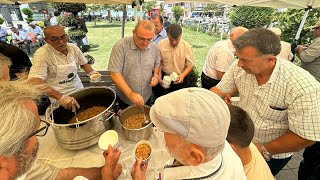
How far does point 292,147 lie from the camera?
4.49 feet

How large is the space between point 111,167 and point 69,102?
0.68m

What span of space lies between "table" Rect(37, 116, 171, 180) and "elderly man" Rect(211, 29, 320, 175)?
83 centimetres

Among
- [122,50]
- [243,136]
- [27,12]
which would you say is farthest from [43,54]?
[27,12]

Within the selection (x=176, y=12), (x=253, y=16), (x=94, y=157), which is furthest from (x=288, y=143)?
(x=176, y=12)

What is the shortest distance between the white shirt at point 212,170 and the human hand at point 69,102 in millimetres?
1052

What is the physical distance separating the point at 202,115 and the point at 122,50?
1720 millimetres

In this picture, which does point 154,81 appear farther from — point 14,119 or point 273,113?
point 14,119

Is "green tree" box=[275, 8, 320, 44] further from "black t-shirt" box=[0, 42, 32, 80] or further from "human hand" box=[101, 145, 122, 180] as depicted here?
"black t-shirt" box=[0, 42, 32, 80]

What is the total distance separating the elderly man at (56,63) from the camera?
2.06m

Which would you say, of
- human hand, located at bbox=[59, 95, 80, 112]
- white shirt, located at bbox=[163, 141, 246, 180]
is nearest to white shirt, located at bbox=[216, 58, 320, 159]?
white shirt, located at bbox=[163, 141, 246, 180]

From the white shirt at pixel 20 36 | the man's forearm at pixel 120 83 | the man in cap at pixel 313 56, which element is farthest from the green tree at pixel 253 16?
the white shirt at pixel 20 36

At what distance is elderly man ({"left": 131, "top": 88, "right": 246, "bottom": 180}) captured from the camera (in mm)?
697

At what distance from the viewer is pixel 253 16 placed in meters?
11.5

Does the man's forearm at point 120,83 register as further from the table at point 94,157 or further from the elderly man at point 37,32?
the elderly man at point 37,32
